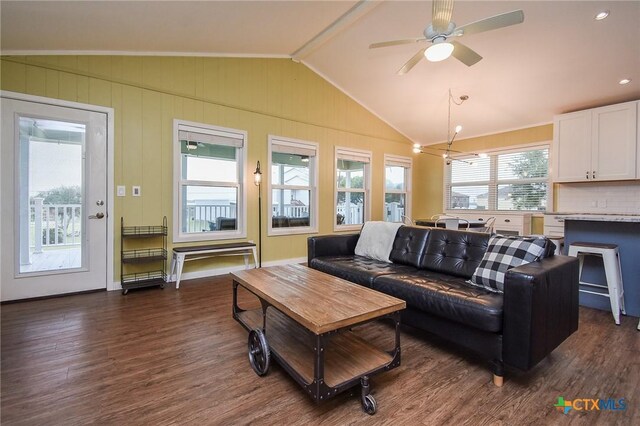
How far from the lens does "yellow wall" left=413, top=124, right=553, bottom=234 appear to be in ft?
17.6

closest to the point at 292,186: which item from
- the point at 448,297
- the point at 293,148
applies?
the point at 293,148

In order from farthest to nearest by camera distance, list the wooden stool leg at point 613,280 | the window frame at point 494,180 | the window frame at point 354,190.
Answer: the window frame at point 354,190 < the window frame at point 494,180 < the wooden stool leg at point 613,280

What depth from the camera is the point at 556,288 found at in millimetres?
1788

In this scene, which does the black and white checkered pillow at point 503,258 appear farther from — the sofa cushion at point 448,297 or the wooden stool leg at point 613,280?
the wooden stool leg at point 613,280

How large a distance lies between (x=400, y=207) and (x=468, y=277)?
15.2 feet

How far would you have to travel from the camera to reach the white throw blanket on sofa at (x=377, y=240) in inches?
126

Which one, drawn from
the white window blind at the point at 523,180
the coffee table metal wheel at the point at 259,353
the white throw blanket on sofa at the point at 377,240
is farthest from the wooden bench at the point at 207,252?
the white window blind at the point at 523,180

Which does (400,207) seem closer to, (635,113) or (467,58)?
(635,113)

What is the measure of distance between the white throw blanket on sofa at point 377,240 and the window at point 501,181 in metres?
3.00

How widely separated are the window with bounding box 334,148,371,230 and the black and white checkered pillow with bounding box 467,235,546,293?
11.9ft

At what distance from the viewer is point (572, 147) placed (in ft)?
14.9

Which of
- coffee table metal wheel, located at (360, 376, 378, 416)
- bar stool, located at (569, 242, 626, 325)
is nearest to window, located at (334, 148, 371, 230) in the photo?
bar stool, located at (569, 242, 626, 325)

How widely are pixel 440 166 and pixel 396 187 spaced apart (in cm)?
112

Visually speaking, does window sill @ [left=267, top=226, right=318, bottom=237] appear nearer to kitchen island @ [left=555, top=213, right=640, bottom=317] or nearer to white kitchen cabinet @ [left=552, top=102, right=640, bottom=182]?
kitchen island @ [left=555, top=213, right=640, bottom=317]
